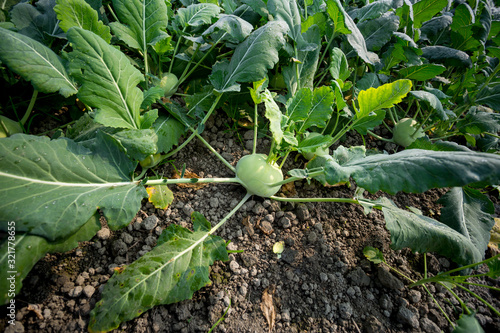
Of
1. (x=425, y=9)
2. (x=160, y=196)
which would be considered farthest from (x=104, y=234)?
(x=425, y=9)

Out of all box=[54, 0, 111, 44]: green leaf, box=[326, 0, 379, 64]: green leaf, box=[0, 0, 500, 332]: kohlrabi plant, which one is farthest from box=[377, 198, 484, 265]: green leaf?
box=[54, 0, 111, 44]: green leaf

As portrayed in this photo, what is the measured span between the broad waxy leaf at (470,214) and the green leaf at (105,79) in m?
2.23

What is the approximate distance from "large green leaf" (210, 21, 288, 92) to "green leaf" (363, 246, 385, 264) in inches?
52.8

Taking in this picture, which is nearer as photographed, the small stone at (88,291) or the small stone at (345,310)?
the small stone at (88,291)

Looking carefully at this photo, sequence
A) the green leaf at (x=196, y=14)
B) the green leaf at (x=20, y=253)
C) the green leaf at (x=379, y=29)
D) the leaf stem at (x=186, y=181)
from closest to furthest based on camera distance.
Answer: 1. the green leaf at (x=20, y=253)
2. the leaf stem at (x=186, y=181)
3. the green leaf at (x=196, y=14)
4. the green leaf at (x=379, y=29)

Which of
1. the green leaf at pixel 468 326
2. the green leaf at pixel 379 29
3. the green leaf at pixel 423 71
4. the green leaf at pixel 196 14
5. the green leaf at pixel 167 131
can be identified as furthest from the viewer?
the green leaf at pixel 379 29

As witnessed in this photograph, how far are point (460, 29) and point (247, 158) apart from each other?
2.51 meters

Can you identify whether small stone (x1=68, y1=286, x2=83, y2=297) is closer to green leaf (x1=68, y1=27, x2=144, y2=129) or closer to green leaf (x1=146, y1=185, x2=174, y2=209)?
green leaf (x1=146, y1=185, x2=174, y2=209)

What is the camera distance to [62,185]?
1.31 meters

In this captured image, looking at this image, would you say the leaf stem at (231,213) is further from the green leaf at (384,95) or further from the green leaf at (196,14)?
the green leaf at (196,14)

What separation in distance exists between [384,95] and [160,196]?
160 centimetres

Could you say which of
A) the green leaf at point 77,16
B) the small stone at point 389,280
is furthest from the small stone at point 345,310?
the green leaf at point 77,16

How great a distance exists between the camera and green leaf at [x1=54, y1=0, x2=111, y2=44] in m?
1.56

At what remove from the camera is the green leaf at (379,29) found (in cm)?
230
